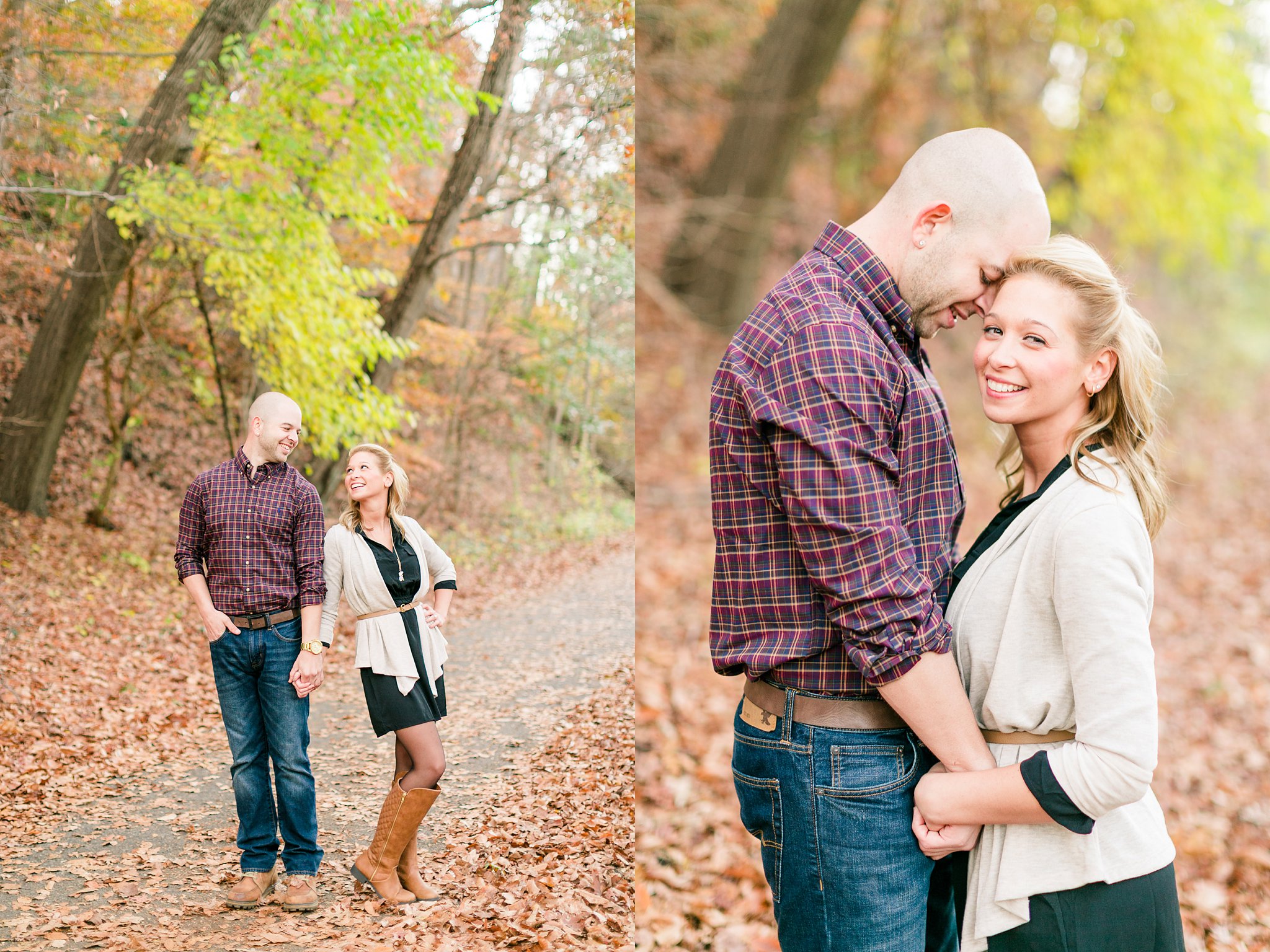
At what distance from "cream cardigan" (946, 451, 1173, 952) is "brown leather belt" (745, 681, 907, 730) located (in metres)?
0.16

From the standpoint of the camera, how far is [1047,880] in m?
→ 1.46

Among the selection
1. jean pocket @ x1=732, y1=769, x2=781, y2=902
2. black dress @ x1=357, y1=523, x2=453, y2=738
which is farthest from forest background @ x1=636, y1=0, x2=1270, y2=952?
jean pocket @ x1=732, y1=769, x2=781, y2=902

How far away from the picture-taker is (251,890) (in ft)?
7.81

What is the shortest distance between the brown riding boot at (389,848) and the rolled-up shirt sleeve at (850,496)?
63.0 inches

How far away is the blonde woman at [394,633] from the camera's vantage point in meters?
2.42

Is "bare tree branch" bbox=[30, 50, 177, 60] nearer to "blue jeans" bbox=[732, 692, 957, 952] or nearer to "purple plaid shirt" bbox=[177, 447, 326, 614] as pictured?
"purple plaid shirt" bbox=[177, 447, 326, 614]

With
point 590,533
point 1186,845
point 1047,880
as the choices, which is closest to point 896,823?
point 1047,880

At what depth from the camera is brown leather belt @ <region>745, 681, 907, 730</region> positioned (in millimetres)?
1491

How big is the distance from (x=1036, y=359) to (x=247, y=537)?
181 cm

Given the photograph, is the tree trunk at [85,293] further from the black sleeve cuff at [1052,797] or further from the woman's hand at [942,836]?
the black sleeve cuff at [1052,797]

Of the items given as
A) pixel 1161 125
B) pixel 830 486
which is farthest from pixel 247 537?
pixel 1161 125

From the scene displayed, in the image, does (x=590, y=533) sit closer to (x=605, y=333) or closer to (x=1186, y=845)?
(x=605, y=333)

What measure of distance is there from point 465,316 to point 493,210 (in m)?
0.33

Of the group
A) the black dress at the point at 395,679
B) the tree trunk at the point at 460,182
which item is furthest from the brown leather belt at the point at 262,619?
the tree trunk at the point at 460,182
